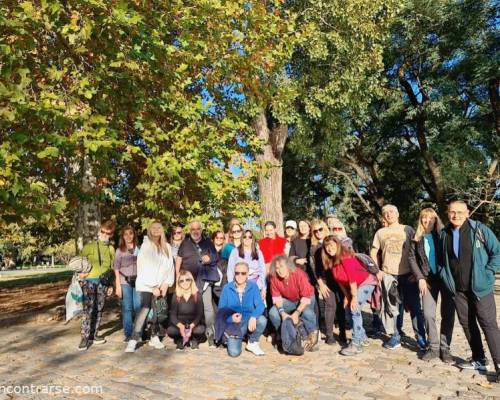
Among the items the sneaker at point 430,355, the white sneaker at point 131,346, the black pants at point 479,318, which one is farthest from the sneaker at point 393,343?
the white sneaker at point 131,346

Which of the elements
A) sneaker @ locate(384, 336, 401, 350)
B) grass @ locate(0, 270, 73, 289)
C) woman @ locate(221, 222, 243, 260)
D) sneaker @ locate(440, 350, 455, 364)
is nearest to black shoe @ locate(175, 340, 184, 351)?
woman @ locate(221, 222, 243, 260)

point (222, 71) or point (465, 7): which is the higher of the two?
point (465, 7)

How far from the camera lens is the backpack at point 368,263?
6711 mm

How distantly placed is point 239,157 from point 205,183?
165 centimetres

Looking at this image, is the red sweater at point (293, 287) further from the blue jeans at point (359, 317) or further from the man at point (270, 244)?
the man at point (270, 244)

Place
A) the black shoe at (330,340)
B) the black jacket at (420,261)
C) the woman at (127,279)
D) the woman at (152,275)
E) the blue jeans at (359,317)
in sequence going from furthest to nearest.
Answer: the woman at (127,279) → the black shoe at (330,340) → the woman at (152,275) → the blue jeans at (359,317) → the black jacket at (420,261)

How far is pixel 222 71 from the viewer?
30.5 ft

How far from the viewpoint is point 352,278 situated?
672 cm

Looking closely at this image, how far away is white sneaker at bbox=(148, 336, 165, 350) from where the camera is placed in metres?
6.84

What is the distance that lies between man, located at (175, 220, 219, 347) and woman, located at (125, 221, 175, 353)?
35 centimetres

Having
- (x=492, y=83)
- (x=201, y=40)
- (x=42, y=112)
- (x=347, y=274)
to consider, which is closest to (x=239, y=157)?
(x=201, y=40)

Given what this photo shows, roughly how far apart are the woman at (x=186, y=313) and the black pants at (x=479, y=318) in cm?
374

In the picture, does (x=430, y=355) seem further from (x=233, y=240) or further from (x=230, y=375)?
(x=233, y=240)

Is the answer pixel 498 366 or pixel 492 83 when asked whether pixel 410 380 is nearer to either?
pixel 498 366
